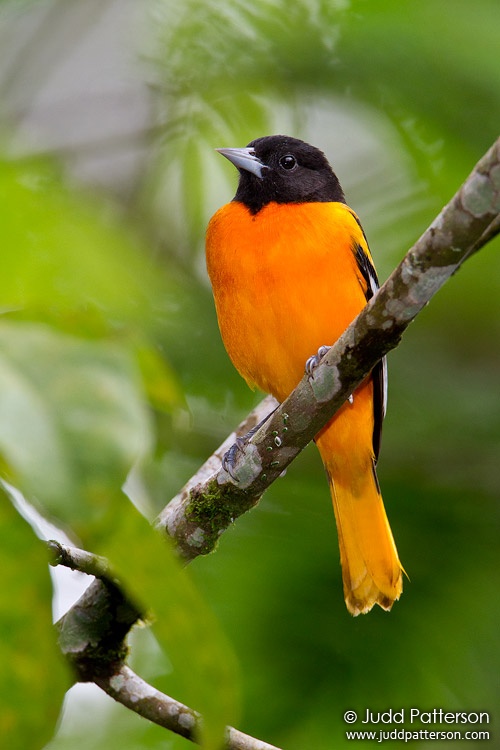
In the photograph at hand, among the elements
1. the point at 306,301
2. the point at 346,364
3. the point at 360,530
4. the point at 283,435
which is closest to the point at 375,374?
the point at 306,301

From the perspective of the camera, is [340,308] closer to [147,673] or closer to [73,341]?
[147,673]

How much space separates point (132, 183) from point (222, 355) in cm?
97

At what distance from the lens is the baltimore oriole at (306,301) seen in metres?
3.19

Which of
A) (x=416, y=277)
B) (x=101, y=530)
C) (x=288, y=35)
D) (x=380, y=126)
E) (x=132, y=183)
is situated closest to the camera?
(x=101, y=530)

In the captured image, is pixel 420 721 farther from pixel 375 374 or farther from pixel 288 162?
pixel 288 162

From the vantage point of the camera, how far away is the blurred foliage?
876mm

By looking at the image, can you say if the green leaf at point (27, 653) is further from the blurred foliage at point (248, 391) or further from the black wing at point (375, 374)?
the black wing at point (375, 374)

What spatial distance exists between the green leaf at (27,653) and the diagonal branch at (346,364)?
3.17 feet

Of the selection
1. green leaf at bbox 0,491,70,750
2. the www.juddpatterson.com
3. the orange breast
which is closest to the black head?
the orange breast

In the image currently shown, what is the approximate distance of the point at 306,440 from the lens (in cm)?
234

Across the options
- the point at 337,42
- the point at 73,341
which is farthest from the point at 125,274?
the point at 337,42

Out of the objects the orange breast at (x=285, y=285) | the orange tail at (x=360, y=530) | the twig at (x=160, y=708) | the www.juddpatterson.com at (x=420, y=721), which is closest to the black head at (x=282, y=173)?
the orange breast at (x=285, y=285)

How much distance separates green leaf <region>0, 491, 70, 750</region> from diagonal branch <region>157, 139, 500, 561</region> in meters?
0.97

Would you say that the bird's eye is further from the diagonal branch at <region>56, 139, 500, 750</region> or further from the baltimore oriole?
the diagonal branch at <region>56, 139, 500, 750</region>
